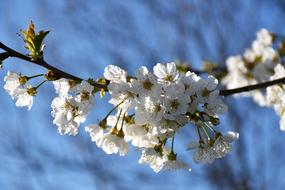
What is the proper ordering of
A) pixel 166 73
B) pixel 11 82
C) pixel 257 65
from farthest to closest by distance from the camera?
pixel 257 65 < pixel 11 82 < pixel 166 73

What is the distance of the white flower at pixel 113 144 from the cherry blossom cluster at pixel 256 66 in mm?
1895

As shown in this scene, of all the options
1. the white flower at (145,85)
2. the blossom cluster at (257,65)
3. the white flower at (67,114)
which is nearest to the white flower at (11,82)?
the white flower at (67,114)

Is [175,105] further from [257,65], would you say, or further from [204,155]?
[257,65]

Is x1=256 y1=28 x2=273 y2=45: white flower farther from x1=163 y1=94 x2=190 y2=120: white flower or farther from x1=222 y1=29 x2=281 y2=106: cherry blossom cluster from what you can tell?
x1=163 y1=94 x2=190 y2=120: white flower

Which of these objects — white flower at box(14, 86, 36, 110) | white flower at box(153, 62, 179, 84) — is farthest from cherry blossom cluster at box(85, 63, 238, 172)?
white flower at box(14, 86, 36, 110)

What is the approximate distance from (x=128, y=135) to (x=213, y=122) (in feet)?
1.10

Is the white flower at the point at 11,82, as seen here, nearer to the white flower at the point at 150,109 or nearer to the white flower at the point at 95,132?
the white flower at the point at 95,132

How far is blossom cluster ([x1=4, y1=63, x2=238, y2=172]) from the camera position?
1.80 m

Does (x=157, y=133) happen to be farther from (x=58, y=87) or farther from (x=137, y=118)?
(x=58, y=87)

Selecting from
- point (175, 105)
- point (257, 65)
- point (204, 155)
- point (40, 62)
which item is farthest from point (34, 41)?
point (257, 65)

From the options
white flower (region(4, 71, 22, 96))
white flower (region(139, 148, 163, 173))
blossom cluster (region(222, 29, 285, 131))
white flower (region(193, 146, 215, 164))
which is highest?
blossom cluster (region(222, 29, 285, 131))

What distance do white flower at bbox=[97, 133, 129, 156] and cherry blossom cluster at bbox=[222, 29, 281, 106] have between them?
1.89 metres

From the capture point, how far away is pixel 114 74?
73.6 inches

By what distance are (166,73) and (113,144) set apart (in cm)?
36
